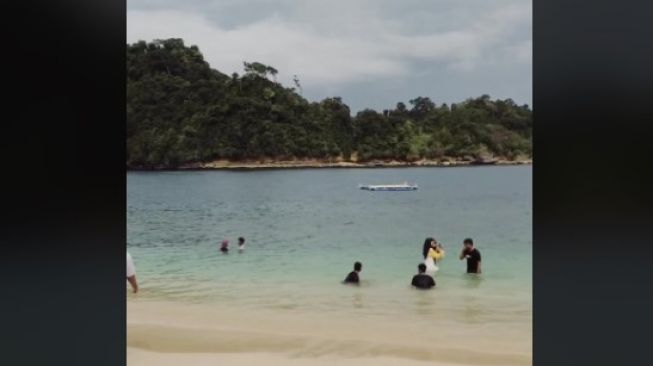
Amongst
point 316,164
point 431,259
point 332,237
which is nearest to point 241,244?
point 332,237

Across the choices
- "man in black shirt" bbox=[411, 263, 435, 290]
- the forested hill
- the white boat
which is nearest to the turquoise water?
"man in black shirt" bbox=[411, 263, 435, 290]

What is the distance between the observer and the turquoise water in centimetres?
870

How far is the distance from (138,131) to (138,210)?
3.02 m

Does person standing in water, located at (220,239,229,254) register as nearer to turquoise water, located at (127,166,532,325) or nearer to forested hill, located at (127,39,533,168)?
turquoise water, located at (127,166,532,325)

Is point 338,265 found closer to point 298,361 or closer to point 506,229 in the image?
point 506,229

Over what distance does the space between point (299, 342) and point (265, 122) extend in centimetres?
1575

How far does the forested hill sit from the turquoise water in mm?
653

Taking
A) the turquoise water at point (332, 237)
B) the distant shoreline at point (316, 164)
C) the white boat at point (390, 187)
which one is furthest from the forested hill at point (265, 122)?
the white boat at point (390, 187)

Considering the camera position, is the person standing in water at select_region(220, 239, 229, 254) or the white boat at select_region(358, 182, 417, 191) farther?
the white boat at select_region(358, 182, 417, 191)

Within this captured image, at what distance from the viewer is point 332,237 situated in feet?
53.4

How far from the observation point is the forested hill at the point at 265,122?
21156mm

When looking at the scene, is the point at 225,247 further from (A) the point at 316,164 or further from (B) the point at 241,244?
(A) the point at 316,164
